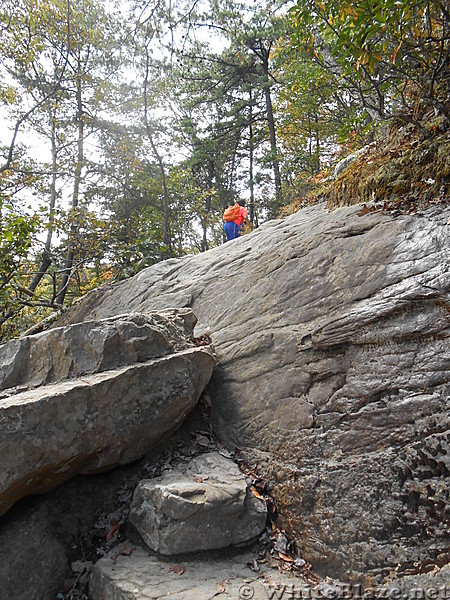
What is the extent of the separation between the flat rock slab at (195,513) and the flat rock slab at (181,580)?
0.44 feet

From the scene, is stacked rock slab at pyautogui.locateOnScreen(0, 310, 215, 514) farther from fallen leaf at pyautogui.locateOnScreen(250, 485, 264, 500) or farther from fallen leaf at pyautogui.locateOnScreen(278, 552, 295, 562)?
fallen leaf at pyautogui.locateOnScreen(278, 552, 295, 562)

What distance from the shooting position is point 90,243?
1107cm

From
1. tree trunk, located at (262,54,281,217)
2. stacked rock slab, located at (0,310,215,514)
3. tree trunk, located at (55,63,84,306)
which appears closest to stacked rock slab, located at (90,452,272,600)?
stacked rock slab, located at (0,310,215,514)

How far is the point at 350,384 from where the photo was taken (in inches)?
151

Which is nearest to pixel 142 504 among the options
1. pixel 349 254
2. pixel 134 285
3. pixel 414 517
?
pixel 414 517

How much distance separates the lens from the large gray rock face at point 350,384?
3.15 metres

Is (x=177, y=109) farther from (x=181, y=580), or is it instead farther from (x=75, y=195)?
(x=181, y=580)

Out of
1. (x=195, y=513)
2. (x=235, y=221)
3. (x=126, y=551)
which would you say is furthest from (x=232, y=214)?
(x=126, y=551)

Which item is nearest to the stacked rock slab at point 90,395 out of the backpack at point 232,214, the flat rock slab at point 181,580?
the flat rock slab at point 181,580

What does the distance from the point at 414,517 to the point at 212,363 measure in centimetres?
252

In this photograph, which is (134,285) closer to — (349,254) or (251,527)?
(349,254)

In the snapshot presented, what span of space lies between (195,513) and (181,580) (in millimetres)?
472

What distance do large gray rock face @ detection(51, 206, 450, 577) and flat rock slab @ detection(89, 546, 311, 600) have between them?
0.51 meters

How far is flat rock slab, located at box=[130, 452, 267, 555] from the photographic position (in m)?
3.39
